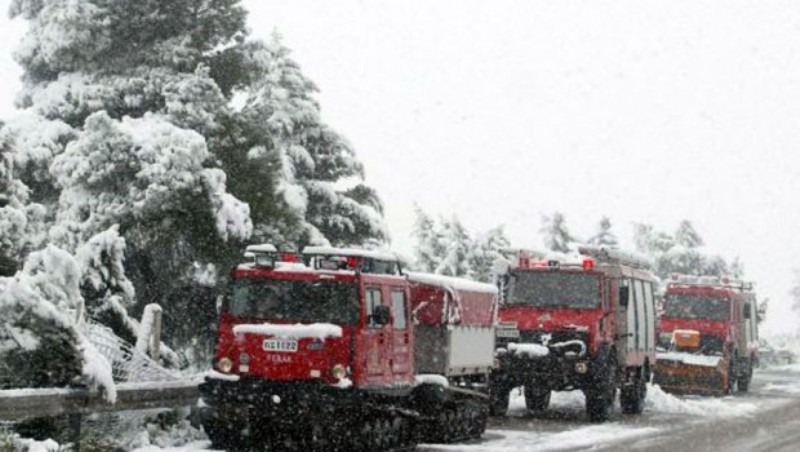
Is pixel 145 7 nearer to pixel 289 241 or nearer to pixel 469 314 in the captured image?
pixel 289 241

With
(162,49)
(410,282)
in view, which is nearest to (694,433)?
(410,282)

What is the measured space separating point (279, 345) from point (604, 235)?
2629 inches

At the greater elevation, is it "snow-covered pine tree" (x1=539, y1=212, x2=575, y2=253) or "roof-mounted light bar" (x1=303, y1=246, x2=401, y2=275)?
"snow-covered pine tree" (x1=539, y1=212, x2=575, y2=253)

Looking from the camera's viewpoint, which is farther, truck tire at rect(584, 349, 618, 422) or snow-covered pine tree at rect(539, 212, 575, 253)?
snow-covered pine tree at rect(539, 212, 575, 253)

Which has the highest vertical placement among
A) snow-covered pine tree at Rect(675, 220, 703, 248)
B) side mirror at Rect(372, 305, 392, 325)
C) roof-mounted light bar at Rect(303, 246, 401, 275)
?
snow-covered pine tree at Rect(675, 220, 703, 248)

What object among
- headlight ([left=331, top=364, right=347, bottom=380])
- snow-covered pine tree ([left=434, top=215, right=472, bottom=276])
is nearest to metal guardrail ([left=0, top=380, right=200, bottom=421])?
headlight ([left=331, top=364, right=347, bottom=380])

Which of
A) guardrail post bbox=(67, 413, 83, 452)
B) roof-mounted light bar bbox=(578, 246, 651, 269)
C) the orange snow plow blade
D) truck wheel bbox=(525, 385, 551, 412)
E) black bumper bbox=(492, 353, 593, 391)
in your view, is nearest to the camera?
guardrail post bbox=(67, 413, 83, 452)

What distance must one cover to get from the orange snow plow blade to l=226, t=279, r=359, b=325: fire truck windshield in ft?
64.3

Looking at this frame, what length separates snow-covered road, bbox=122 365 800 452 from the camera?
18.2m

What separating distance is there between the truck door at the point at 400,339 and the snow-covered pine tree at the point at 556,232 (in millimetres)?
58395

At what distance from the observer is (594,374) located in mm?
23516

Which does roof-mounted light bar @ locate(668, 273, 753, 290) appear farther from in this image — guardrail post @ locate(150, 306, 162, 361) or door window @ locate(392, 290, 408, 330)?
A: guardrail post @ locate(150, 306, 162, 361)

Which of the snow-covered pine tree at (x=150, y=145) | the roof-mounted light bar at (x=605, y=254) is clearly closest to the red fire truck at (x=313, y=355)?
the snow-covered pine tree at (x=150, y=145)

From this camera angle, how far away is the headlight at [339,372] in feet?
50.9
